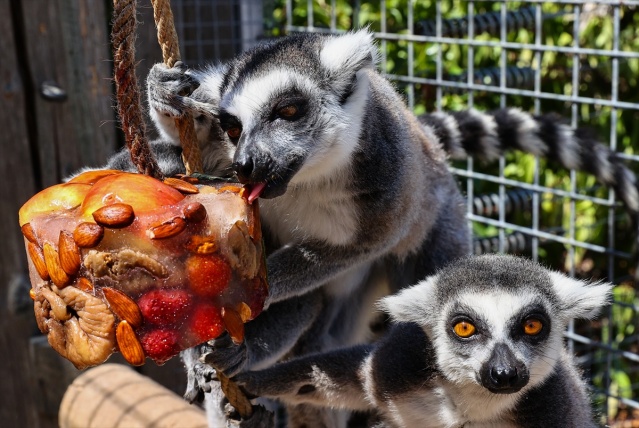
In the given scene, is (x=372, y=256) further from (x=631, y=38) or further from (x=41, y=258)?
(x=631, y=38)

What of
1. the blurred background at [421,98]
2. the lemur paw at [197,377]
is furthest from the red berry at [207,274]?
the blurred background at [421,98]

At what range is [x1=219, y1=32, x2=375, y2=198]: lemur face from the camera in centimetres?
205

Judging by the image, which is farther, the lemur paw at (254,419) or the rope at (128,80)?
the lemur paw at (254,419)

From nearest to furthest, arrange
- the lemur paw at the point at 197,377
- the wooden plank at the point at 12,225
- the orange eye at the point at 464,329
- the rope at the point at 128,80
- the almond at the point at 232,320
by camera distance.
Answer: the almond at the point at 232,320 → the rope at the point at 128,80 → the orange eye at the point at 464,329 → the lemur paw at the point at 197,377 → the wooden plank at the point at 12,225

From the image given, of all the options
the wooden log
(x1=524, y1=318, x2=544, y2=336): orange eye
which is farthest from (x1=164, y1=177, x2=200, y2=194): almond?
the wooden log

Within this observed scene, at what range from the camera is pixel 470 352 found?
2150 millimetres

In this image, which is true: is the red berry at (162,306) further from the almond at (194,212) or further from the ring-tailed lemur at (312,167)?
the ring-tailed lemur at (312,167)

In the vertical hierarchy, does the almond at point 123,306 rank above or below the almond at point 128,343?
above

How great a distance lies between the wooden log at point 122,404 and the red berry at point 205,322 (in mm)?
1252

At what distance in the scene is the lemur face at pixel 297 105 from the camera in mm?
2049

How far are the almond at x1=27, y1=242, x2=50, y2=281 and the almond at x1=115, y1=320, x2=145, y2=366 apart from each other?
0.54 feet

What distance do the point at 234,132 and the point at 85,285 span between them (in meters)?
0.90

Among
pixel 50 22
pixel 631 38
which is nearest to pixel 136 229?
pixel 50 22

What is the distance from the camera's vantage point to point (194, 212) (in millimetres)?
1364
